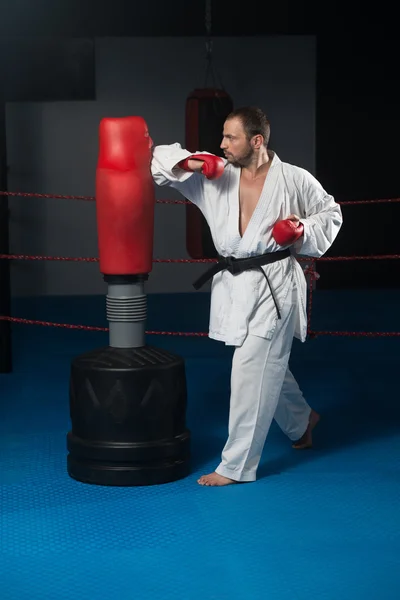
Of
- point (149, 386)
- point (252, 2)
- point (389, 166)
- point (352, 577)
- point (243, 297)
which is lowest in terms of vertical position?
point (352, 577)

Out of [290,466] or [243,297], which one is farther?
→ [290,466]

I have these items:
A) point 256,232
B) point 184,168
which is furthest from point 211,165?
point 256,232

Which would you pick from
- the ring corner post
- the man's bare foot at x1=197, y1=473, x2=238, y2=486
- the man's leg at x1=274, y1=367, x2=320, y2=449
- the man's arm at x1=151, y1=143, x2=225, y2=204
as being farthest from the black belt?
the ring corner post

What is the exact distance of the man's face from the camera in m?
2.96

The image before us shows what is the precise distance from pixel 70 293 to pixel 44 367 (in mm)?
3929

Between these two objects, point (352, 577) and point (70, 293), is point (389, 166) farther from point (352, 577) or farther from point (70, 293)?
point (352, 577)

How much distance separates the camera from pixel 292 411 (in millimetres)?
3295

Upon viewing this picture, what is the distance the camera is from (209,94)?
270 inches

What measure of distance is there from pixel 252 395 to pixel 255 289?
0.35 m

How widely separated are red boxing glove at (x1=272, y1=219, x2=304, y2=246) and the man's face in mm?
296

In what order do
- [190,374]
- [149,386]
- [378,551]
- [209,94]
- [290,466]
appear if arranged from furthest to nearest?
[209,94]
[190,374]
[290,466]
[149,386]
[378,551]

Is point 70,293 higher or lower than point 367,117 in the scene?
lower

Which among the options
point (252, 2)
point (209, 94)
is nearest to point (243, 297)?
point (209, 94)

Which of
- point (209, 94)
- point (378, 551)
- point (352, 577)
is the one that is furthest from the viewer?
point (209, 94)
